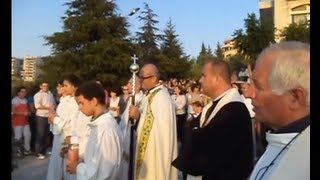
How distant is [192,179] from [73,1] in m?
32.7

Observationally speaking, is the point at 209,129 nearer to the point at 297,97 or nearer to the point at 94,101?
the point at 94,101

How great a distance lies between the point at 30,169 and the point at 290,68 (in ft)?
30.2

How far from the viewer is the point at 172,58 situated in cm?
4231

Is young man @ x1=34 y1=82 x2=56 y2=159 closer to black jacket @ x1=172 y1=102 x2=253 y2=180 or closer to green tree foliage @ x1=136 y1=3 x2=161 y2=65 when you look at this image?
black jacket @ x1=172 y1=102 x2=253 y2=180

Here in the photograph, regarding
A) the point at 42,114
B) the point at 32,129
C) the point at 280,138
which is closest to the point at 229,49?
the point at 32,129

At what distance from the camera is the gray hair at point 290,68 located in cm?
214

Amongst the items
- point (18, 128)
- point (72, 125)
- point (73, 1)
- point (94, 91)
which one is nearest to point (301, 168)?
point (94, 91)

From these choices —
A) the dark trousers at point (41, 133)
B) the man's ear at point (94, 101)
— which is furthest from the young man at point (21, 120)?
the man's ear at point (94, 101)

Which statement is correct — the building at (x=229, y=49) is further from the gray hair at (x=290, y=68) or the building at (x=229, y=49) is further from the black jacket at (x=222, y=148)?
the gray hair at (x=290, y=68)

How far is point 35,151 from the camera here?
12859 millimetres

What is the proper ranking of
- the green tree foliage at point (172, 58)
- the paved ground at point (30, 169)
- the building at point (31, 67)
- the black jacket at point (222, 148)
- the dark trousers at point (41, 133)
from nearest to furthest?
1. the black jacket at point (222, 148)
2. the paved ground at point (30, 169)
3. the dark trousers at point (41, 133)
4. the building at point (31, 67)
5. the green tree foliage at point (172, 58)

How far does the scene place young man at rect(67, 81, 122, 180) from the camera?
4.19 m

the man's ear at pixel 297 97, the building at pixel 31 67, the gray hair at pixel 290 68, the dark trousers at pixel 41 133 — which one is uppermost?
the building at pixel 31 67

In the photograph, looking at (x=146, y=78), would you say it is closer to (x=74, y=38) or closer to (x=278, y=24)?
(x=74, y=38)
